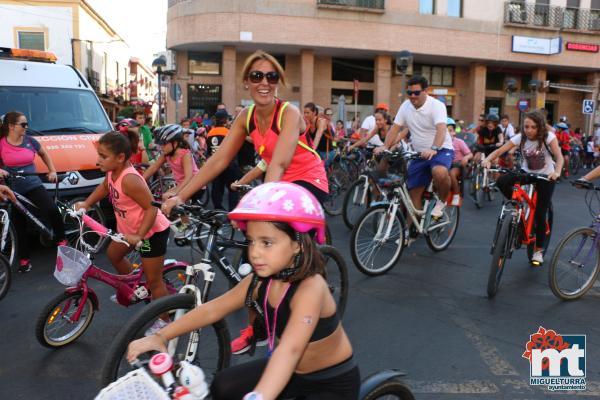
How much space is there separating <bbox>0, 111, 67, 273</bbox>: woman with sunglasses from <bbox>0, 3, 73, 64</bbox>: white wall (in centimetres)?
2986

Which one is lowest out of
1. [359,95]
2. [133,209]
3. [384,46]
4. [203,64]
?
[133,209]

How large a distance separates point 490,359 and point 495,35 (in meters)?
29.2

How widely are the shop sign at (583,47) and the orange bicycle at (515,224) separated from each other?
1162 inches

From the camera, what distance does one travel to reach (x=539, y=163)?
582cm

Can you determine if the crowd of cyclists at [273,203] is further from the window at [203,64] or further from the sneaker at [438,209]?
the window at [203,64]

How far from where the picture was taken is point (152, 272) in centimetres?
391

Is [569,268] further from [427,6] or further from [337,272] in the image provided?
[427,6]

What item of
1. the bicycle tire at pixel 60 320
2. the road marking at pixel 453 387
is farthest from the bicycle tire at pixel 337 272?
the bicycle tire at pixel 60 320

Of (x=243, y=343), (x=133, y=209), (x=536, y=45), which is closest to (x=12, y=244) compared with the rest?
(x=133, y=209)

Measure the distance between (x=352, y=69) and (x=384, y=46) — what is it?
9.87 feet

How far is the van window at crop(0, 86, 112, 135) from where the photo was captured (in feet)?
24.6

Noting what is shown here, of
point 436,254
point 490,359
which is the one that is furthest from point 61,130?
point 490,359

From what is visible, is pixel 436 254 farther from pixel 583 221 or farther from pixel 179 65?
pixel 179 65

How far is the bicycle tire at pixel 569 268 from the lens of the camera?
16.2 feet
